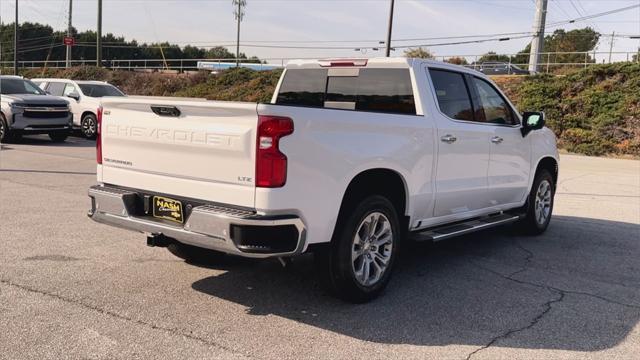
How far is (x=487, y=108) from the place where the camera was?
658 centimetres

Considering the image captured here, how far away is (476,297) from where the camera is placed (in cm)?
512

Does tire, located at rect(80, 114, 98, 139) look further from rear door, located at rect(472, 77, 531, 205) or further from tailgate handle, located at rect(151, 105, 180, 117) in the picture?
tailgate handle, located at rect(151, 105, 180, 117)

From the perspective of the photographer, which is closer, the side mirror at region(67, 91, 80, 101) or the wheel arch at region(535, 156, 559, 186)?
the wheel arch at region(535, 156, 559, 186)

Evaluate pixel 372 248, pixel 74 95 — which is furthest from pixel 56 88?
pixel 372 248

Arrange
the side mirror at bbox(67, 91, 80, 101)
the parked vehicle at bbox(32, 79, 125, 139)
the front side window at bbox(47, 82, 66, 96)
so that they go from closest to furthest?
the parked vehicle at bbox(32, 79, 125, 139) → the side mirror at bbox(67, 91, 80, 101) → the front side window at bbox(47, 82, 66, 96)

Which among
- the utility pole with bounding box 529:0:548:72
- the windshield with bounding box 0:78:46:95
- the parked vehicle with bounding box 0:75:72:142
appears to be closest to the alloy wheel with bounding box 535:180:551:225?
the parked vehicle with bounding box 0:75:72:142

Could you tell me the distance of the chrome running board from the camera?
5.42 metres

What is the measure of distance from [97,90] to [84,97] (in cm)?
61

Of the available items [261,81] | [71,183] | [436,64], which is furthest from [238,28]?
[436,64]

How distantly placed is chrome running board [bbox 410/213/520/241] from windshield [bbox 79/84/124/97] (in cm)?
1544

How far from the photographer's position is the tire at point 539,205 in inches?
299

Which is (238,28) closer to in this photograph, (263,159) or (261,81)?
(261,81)

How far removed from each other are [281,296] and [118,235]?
106 inches

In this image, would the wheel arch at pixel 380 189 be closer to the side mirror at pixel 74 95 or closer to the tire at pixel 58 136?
the tire at pixel 58 136
